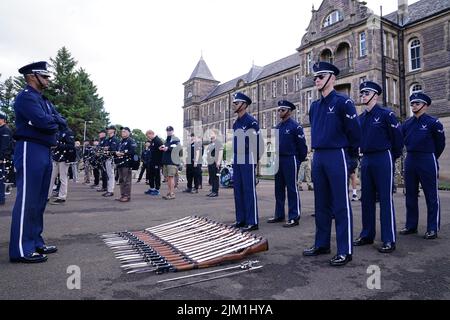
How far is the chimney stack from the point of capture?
3675 centimetres

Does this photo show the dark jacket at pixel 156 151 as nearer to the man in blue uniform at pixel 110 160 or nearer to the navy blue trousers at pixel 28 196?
the man in blue uniform at pixel 110 160

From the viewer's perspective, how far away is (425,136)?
6.14m

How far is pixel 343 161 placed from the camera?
14.8 feet

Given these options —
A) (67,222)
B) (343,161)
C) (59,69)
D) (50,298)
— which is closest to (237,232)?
(343,161)

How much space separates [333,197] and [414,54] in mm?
37959

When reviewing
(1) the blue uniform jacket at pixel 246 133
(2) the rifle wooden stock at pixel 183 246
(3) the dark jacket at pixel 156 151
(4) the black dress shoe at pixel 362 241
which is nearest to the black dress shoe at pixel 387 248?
(4) the black dress shoe at pixel 362 241

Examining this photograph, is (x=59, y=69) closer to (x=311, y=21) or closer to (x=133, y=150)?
(x=311, y=21)

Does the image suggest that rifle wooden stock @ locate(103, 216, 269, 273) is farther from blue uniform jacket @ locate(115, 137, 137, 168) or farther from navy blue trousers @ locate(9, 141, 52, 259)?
blue uniform jacket @ locate(115, 137, 137, 168)

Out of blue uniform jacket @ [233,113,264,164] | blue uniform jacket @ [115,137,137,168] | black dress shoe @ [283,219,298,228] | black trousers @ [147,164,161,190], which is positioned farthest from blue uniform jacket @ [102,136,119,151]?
black dress shoe @ [283,219,298,228]

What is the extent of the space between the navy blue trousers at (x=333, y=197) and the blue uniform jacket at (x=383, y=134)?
1.00 meters

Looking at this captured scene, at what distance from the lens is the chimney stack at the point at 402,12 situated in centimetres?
3675

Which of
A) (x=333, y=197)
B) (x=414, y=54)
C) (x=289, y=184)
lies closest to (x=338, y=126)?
Answer: (x=333, y=197)
